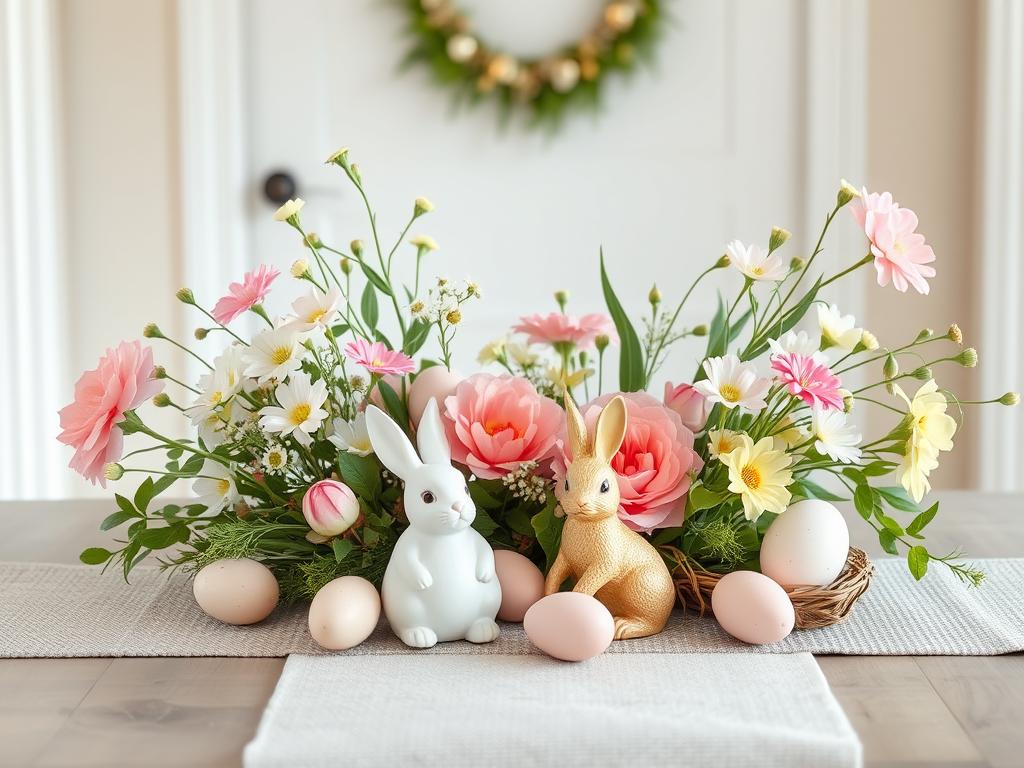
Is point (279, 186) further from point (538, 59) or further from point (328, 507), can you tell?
point (328, 507)

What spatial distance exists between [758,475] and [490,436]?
19 centimetres

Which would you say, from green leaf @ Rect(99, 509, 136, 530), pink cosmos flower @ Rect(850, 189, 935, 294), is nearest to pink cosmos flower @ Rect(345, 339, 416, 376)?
green leaf @ Rect(99, 509, 136, 530)

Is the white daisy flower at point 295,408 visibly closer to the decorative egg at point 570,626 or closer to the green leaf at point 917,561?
the decorative egg at point 570,626

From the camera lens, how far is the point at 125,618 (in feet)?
2.69

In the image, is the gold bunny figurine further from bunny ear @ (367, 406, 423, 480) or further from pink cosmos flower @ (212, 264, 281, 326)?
pink cosmos flower @ (212, 264, 281, 326)

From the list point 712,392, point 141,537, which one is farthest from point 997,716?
point 141,537

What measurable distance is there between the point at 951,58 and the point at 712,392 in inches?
74.6

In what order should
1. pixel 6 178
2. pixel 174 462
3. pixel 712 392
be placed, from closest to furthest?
1. pixel 712 392
2. pixel 174 462
3. pixel 6 178

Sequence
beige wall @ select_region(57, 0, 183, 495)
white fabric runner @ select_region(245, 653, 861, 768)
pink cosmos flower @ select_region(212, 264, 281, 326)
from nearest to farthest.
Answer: white fabric runner @ select_region(245, 653, 861, 768)
pink cosmos flower @ select_region(212, 264, 281, 326)
beige wall @ select_region(57, 0, 183, 495)

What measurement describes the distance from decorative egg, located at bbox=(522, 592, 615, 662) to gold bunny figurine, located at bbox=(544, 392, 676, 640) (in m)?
0.04

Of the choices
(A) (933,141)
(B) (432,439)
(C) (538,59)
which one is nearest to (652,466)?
(B) (432,439)

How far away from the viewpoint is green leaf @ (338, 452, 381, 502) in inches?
30.8

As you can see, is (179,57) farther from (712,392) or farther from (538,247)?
(712,392)

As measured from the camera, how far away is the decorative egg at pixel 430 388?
82 centimetres
